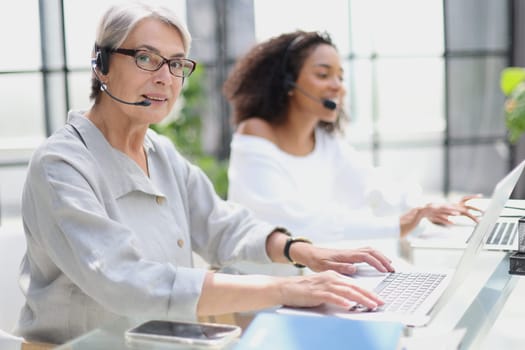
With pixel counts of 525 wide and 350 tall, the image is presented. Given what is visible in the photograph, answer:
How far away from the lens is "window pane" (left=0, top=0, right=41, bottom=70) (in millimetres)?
5086

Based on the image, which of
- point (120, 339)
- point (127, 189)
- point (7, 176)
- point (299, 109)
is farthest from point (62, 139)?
point (7, 176)

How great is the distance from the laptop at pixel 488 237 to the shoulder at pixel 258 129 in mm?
694

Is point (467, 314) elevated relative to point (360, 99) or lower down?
lower down

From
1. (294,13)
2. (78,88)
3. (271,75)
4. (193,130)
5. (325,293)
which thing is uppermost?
(294,13)

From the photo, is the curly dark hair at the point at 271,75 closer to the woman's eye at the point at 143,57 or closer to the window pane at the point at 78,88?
the woman's eye at the point at 143,57

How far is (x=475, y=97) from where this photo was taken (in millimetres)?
6254

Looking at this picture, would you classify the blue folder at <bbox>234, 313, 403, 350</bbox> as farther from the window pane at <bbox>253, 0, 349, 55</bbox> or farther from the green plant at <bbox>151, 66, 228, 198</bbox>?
the window pane at <bbox>253, 0, 349, 55</bbox>

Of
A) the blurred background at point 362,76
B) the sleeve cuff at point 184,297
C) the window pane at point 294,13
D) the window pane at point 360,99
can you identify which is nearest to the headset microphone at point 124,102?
the sleeve cuff at point 184,297

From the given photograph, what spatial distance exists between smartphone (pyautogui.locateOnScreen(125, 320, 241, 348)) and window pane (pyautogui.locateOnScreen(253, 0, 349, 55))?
454cm

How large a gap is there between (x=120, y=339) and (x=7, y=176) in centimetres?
427

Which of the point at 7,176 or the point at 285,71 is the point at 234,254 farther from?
the point at 7,176

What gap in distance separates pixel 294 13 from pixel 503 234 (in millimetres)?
3958

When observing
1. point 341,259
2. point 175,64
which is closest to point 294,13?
point 175,64

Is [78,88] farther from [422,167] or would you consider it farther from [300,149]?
[300,149]
